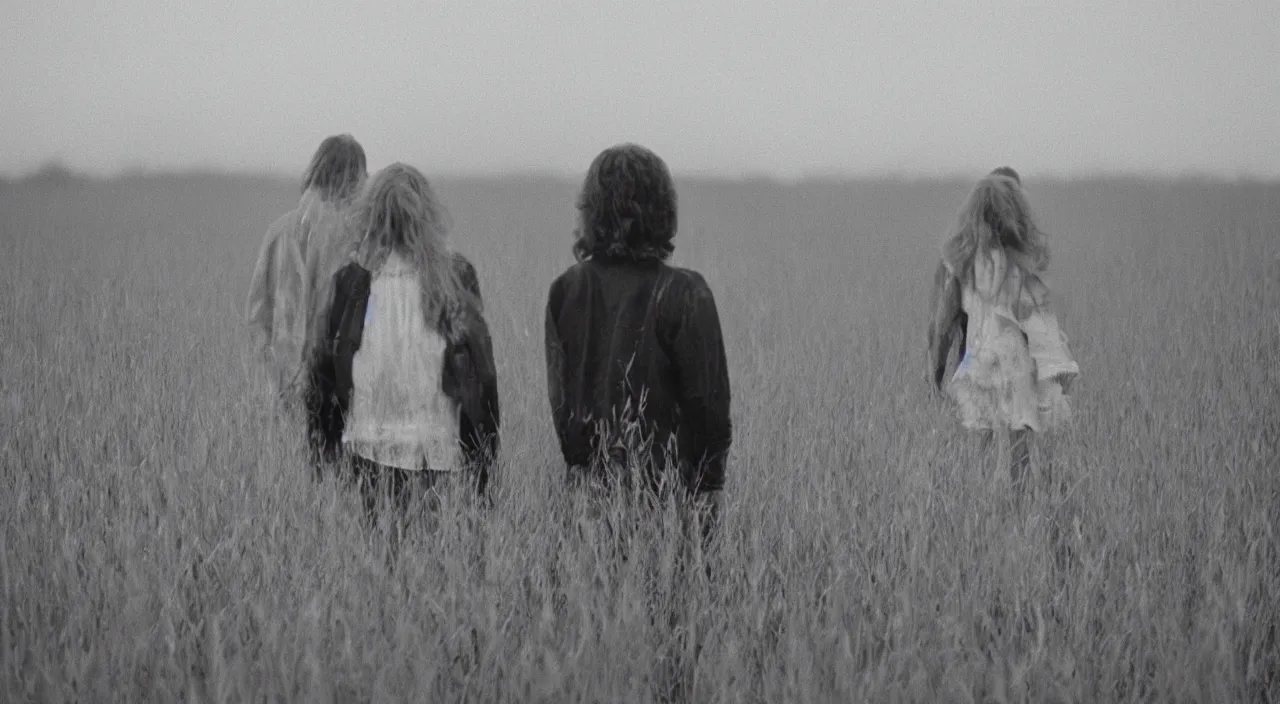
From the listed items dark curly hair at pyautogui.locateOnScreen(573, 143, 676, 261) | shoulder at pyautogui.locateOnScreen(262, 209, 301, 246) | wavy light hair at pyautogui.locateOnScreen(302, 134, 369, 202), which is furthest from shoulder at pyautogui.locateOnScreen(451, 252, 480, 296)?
shoulder at pyautogui.locateOnScreen(262, 209, 301, 246)

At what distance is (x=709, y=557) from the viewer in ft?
10.2

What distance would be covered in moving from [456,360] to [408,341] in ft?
0.52

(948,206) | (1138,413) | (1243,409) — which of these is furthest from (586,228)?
(948,206)

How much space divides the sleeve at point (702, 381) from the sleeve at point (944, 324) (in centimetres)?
182

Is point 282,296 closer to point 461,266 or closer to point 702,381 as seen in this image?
point 461,266

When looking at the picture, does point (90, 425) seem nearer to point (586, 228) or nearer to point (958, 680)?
point (586, 228)

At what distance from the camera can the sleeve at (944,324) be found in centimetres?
446

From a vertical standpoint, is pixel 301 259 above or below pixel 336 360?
above

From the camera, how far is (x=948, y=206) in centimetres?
1529

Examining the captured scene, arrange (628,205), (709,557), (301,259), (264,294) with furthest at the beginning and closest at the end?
(264,294) < (301,259) < (709,557) < (628,205)

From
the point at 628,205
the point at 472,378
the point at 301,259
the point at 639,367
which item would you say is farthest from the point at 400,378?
the point at 301,259

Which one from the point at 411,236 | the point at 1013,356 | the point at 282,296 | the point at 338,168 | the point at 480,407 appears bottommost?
the point at 480,407

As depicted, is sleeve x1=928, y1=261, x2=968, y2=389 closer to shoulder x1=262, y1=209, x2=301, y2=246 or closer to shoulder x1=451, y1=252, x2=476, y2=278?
shoulder x1=451, y1=252, x2=476, y2=278

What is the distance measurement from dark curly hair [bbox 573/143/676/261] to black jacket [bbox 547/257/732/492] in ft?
0.17
